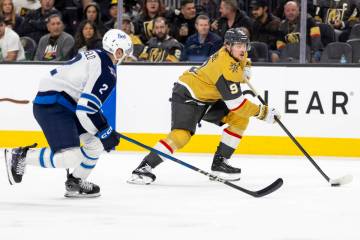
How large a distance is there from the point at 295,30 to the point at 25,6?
2406 millimetres

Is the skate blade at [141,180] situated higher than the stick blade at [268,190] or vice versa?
the stick blade at [268,190]

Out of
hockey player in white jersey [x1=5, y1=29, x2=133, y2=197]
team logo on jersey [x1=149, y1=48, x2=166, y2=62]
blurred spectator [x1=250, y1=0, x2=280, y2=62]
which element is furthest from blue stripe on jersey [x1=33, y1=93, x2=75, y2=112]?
blurred spectator [x1=250, y1=0, x2=280, y2=62]

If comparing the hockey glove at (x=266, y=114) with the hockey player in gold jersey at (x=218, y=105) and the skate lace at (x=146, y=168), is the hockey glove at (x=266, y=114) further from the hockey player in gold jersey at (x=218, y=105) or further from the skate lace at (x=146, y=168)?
the skate lace at (x=146, y=168)

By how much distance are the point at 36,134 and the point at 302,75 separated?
215 centimetres

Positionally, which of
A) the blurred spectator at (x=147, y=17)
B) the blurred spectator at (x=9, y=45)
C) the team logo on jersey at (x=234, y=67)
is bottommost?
the blurred spectator at (x=9, y=45)

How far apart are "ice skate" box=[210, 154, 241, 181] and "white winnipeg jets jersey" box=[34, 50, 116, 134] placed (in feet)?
4.45

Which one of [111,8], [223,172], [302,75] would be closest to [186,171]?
[223,172]

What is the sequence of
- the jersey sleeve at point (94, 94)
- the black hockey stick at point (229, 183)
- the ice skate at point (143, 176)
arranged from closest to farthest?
the jersey sleeve at point (94, 94) < the black hockey stick at point (229, 183) < the ice skate at point (143, 176)

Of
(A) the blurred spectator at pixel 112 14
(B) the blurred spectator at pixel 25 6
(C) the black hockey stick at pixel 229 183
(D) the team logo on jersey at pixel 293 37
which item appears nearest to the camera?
(C) the black hockey stick at pixel 229 183

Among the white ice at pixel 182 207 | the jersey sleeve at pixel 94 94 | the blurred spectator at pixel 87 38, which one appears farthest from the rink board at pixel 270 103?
the jersey sleeve at pixel 94 94

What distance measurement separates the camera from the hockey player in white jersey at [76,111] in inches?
197

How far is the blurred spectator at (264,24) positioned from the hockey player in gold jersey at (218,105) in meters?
1.50

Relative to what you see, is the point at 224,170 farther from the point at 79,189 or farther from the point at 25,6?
the point at 25,6

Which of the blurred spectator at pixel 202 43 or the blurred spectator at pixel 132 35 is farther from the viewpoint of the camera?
the blurred spectator at pixel 132 35
